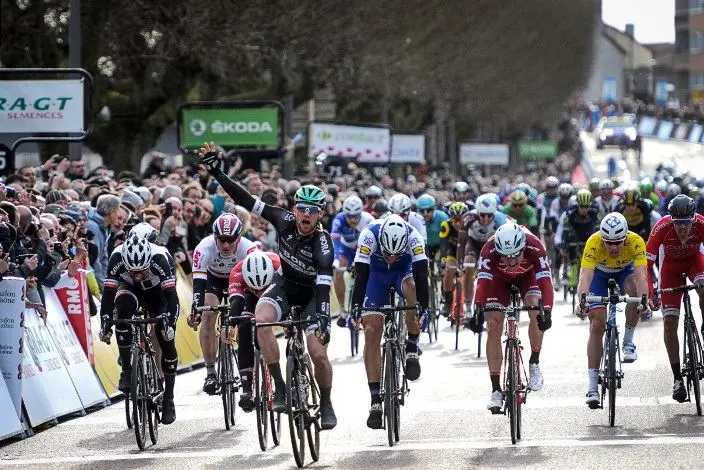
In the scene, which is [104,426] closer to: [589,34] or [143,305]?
[143,305]

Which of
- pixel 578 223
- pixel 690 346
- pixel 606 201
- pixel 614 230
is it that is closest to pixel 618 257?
pixel 614 230

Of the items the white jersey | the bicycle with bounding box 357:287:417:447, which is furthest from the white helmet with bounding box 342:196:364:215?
the bicycle with bounding box 357:287:417:447

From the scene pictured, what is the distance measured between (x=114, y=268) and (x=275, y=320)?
5.64 ft

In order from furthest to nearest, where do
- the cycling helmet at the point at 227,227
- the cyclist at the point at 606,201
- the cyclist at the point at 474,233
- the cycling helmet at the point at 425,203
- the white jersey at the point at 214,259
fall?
the cyclist at the point at 606,201 → the cycling helmet at the point at 425,203 → the cyclist at the point at 474,233 → the white jersey at the point at 214,259 → the cycling helmet at the point at 227,227

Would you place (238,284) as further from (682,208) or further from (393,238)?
(682,208)

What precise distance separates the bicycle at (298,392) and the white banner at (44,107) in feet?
25.4

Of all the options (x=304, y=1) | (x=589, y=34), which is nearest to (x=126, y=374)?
(x=304, y=1)

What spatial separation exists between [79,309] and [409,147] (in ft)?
117

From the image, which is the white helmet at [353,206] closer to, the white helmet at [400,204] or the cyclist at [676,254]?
the white helmet at [400,204]

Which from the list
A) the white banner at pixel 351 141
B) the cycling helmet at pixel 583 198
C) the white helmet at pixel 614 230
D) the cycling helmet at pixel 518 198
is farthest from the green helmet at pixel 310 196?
the white banner at pixel 351 141

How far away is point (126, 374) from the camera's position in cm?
1402

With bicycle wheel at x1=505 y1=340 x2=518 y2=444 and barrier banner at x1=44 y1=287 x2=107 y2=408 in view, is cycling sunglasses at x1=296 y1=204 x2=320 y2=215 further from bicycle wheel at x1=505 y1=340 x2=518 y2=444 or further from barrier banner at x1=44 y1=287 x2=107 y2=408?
barrier banner at x1=44 y1=287 x2=107 y2=408

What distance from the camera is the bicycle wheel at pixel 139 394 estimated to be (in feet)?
44.1

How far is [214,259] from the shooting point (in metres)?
15.5
